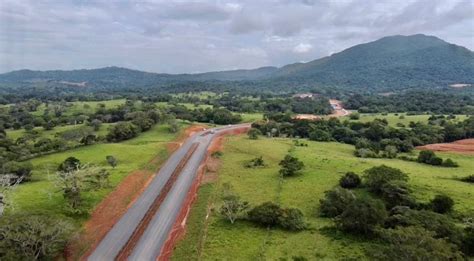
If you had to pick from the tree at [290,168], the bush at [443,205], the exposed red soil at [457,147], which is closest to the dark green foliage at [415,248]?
the bush at [443,205]

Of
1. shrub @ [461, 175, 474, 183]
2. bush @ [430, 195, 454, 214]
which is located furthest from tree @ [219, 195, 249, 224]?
shrub @ [461, 175, 474, 183]

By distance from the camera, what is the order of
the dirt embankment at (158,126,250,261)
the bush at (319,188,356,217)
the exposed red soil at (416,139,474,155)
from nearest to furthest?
the dirt embankment at (158,126,250,261)
the bush at (319,188,356,217)
the exposed red soil at (416,139,474,155)

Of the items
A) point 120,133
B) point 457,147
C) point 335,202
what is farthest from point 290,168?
point 120,133

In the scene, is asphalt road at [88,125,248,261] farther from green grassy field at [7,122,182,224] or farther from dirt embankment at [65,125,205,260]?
green grassy field at [7,122,182,224]

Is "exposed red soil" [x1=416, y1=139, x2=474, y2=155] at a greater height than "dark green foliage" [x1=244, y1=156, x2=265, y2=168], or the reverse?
"exposed red soil" [x1=416, y1=139, x2=474, y2=155]

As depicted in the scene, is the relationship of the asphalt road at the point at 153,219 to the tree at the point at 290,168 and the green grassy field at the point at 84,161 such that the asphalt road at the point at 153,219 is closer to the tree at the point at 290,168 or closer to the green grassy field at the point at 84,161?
the green grassy field at the point at 84,161

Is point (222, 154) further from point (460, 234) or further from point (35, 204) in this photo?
point (460, 234)
